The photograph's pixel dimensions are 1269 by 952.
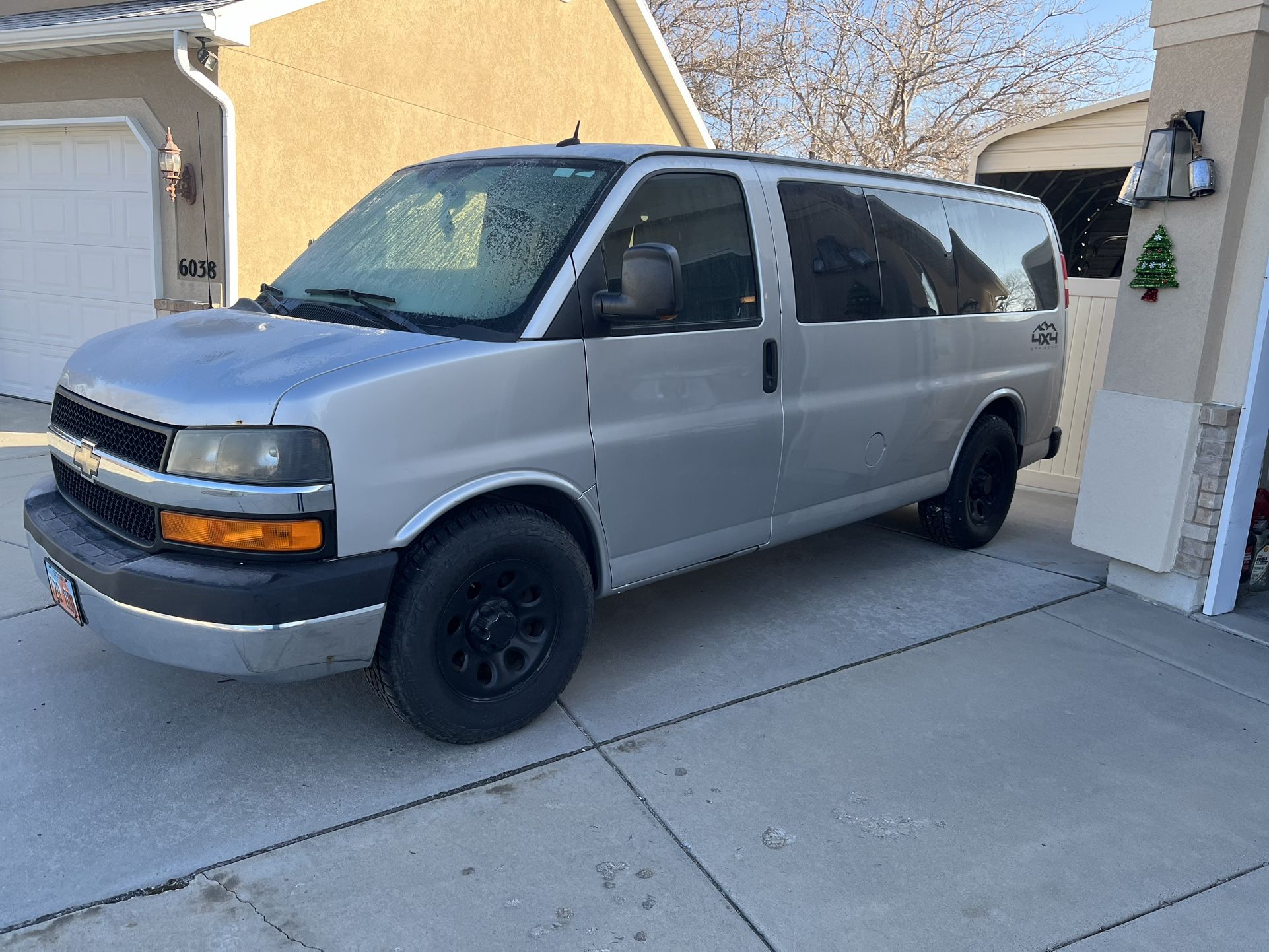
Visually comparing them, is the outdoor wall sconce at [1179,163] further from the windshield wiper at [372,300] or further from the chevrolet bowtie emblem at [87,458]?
the chevrolet bowtie emblem at [87,458]

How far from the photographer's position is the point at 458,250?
391 centimetres

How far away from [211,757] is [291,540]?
106 cm

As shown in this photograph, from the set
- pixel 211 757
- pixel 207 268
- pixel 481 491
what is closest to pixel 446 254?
pixel 481 491

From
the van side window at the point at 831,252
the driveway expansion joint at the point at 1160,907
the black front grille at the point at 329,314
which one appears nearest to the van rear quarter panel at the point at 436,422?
the black front grille at the point at 329,314

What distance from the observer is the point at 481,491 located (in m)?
3.43

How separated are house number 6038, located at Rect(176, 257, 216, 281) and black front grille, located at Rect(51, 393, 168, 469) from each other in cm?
540

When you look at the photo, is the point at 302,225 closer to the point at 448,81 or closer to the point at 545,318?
the point at 448,81

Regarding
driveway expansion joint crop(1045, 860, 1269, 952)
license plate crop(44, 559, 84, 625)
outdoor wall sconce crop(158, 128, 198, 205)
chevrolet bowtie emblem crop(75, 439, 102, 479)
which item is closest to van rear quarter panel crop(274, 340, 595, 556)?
chevrolet bowtie emblem crop(75, 439, 102, 479)

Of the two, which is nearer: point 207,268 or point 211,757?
point 211,757

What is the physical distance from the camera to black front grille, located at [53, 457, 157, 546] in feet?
10.6

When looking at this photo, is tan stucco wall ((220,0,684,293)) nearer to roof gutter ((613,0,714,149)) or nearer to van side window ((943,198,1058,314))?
roof gutter ((613,0,714,149))

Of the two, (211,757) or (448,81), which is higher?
A: (448,81)

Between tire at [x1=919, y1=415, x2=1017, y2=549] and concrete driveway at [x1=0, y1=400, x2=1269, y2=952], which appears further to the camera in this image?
tire at [x1=919, y1=415, x2=1017, y2=549]

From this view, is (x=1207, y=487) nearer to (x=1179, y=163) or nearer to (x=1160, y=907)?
(x=1179, y=163)
